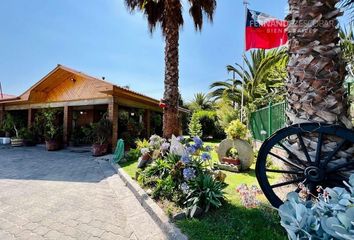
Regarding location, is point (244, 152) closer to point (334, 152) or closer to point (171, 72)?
point (171, 72)

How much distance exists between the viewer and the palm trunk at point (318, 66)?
110 inches

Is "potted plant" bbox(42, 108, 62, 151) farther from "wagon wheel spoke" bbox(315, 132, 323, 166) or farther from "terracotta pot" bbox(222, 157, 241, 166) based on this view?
"wagon wheel spoke" bbox(315, 132, 323, 166)

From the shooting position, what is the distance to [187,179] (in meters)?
3.95

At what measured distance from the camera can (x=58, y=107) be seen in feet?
49.2

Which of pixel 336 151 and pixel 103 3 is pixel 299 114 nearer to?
pixel 336 151

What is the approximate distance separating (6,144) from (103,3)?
551 inches

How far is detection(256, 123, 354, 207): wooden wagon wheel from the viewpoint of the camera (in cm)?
269

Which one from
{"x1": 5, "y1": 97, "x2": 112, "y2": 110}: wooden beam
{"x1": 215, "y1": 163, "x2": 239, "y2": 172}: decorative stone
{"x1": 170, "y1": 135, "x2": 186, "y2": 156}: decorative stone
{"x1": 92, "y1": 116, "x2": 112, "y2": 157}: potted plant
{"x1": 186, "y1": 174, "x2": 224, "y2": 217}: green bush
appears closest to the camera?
{"x1": 186, "y1": 174, "x2": 224, "y2": 217}: green bush

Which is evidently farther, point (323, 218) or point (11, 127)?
point (11, 127)

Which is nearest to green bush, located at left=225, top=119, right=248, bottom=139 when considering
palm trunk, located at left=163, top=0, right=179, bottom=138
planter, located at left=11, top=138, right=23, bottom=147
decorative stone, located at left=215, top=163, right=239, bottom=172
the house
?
decorative stone, located at left=215, top=163, right=239, bottom=172

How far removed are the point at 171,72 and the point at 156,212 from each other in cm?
550

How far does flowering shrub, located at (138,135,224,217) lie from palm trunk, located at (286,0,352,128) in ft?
5.76

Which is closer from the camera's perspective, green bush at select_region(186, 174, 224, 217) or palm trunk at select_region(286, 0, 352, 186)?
palm trunk at select_region(286, 0, 352, 186)

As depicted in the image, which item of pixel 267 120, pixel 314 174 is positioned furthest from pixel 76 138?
pixel 314 174
